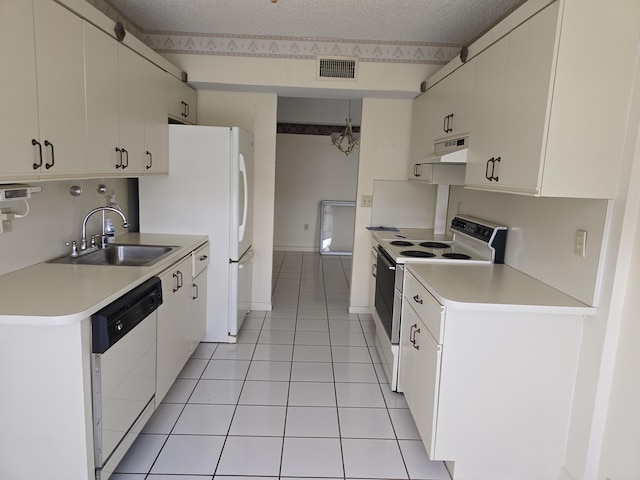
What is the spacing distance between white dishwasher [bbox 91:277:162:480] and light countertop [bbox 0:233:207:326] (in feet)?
0.18

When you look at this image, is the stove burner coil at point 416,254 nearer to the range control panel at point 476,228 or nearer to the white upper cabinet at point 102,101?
the range control panel at point 476,228

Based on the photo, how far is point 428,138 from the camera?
11.2 ft

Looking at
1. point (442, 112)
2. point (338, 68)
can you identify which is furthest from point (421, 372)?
point (338, 68)

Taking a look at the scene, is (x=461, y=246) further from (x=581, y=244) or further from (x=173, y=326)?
(x=173, y=326)

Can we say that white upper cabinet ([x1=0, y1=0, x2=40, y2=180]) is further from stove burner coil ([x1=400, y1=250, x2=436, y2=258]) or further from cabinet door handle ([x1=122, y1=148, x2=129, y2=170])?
stove burner coil ([x1=400, y1=250, x2=436, y2=258])

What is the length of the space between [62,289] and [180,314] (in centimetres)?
95

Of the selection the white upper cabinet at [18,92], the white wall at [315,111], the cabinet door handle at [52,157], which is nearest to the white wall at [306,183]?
the white wall at [315,111]

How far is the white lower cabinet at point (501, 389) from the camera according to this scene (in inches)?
73.5

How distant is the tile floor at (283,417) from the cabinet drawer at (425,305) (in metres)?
0.69

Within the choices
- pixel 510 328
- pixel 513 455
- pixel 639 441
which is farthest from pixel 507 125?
pixel 513 455

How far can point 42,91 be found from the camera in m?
1.70

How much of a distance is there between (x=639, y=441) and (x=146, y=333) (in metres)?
2.11

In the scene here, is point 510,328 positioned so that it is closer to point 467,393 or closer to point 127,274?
point 467,393

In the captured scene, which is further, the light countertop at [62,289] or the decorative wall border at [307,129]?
the decorative wall border at [307,129]
